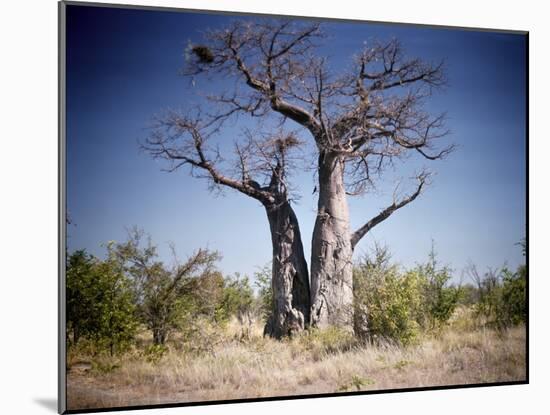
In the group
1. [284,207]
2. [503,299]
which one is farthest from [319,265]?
[503,299]

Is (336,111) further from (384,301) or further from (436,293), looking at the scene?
(436,293)

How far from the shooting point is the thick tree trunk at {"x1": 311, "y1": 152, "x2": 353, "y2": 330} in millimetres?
6746

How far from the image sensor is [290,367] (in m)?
6.51

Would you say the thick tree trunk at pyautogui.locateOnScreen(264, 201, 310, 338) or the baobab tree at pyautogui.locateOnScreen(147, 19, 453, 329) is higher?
the baobab tree at pyautogui.locateOnScreen(147, 19, 453, 329)

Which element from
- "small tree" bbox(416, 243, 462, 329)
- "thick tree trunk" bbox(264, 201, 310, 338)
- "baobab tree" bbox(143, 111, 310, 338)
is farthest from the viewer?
"small tree" bbox(416, 243, 462, 329)

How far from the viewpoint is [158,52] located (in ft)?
20.7

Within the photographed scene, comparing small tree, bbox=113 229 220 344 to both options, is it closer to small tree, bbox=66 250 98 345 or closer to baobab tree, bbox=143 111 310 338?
small tree, bbox=66 250 98 345

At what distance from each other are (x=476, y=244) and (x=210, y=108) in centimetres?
234

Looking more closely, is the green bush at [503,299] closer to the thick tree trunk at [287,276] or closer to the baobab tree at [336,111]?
the baobab tree at [336,111]

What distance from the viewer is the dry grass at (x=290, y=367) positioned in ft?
20.1

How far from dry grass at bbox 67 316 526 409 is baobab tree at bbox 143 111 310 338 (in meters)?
0.29

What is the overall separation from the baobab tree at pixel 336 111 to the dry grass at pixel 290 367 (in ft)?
1.11

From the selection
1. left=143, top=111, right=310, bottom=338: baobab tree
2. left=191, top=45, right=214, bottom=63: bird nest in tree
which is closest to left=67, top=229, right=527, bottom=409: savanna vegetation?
left=143, top=111, right=310, bottom=338: baobab tree

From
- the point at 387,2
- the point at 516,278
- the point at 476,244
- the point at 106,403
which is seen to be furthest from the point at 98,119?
the point at 516,278
